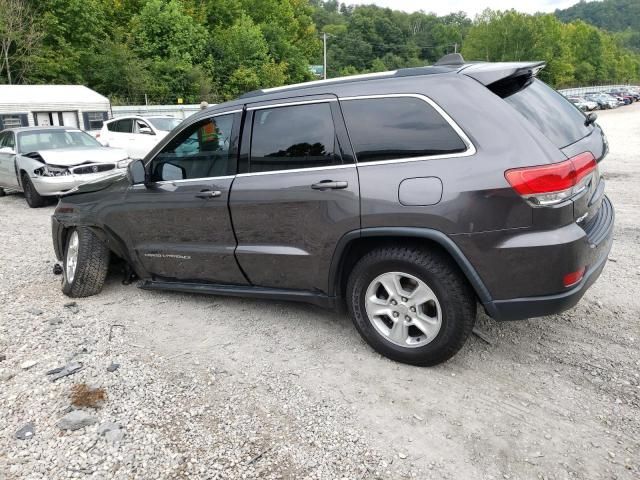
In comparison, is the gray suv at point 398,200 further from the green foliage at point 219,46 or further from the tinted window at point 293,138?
the green foliage at point 219,46

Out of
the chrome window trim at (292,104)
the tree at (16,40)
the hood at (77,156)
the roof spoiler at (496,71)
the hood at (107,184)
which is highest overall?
the tree at (16,40)

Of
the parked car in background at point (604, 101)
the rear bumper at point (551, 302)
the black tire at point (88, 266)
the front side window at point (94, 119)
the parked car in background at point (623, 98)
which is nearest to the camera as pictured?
the rear bumper at point (551, 302)

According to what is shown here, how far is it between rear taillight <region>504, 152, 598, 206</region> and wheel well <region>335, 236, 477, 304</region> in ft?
1.73

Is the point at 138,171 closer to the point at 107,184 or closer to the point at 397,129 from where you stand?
the point at 107,184

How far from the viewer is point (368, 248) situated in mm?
3133

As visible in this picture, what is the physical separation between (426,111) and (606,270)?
2.82 meters

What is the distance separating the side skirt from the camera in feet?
11.2

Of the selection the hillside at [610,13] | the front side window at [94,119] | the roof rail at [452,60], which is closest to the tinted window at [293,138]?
the roof rail at [452,60]

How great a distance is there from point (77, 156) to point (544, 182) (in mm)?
8907

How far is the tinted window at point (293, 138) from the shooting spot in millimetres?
3215

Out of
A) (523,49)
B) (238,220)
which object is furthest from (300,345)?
(523,49)

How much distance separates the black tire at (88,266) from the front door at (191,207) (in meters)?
0.53

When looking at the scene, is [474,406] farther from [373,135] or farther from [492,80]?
[492,80]

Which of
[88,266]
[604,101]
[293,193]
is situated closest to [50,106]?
[88,266]
